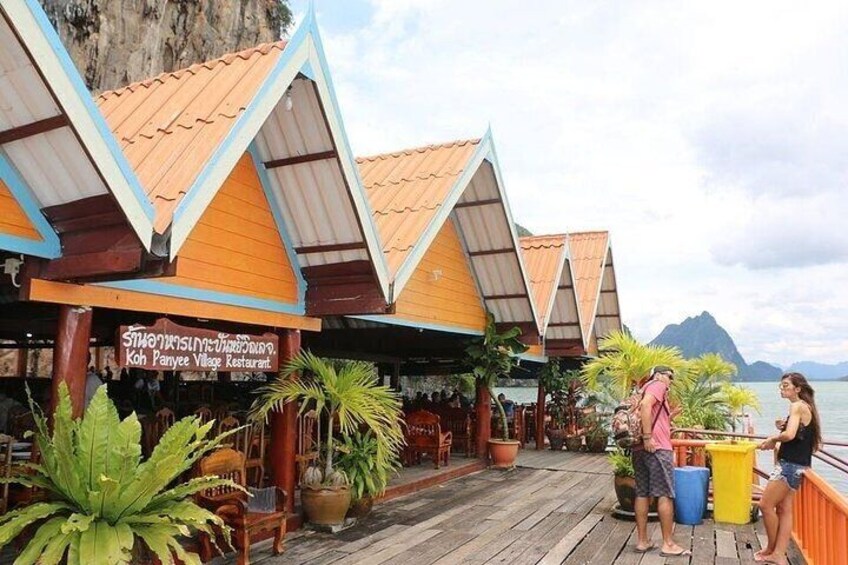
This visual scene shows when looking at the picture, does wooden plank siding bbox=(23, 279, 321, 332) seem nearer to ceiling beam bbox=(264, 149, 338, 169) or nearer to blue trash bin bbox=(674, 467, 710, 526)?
ceiling beam bbox=(264, 149, 338, 169)

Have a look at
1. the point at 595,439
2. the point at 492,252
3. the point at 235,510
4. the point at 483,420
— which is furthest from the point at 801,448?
the point at 595,439

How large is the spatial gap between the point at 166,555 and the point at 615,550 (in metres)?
4.94

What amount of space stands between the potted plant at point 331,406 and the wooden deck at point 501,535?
35 cm

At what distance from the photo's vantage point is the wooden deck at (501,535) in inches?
277

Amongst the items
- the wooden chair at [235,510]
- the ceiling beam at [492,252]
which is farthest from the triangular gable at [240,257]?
the ceiling beam at [492,252]

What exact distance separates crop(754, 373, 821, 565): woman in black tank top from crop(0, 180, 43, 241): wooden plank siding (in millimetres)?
6505

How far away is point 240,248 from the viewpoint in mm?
7469

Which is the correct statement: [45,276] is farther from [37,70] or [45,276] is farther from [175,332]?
[37,70]

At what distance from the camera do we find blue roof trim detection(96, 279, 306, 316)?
6.16m

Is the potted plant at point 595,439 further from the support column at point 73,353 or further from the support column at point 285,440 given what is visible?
the support column at point 73,353

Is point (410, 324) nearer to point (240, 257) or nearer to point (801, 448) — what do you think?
point (240, 257)

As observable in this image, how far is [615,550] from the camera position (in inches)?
293

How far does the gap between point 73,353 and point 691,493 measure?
7.08 m

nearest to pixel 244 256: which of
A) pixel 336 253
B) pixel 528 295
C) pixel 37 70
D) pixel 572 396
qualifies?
pixel 336 253
